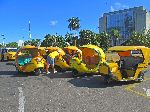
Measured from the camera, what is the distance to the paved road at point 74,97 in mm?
9211

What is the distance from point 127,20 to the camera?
164500mm

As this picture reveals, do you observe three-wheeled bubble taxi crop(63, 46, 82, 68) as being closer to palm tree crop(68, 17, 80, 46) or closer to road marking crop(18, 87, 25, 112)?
road marking crop(18, 87, 25, 112)

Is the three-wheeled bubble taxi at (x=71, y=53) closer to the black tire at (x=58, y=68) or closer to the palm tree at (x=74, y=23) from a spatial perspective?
the black tire at (x=58, y=68)

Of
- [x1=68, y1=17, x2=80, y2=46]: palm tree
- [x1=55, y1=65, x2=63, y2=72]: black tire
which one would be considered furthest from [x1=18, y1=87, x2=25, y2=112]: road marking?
[x1=68, y1=17, x2=80, y2=46]: palm tree

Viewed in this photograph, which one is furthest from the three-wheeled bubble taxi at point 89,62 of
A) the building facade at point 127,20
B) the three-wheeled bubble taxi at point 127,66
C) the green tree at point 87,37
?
the building facade at point 127,20

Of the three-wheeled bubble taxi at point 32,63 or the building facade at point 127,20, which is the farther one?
the building facade at point 127,20

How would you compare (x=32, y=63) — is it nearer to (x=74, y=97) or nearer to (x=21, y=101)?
(x=74, y=97)

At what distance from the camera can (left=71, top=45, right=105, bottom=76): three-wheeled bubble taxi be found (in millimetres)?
16875

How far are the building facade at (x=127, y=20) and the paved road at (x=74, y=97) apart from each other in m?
143

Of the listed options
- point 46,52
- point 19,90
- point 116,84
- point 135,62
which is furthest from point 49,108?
point 46,52

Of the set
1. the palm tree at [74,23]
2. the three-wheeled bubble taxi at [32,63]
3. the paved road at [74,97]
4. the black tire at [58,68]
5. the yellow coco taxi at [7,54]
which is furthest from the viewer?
the palm tree at [74,23]

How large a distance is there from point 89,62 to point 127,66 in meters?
3.47

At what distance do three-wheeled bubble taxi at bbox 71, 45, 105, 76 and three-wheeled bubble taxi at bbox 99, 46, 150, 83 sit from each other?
6.13 feet

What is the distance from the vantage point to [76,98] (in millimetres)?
10766
